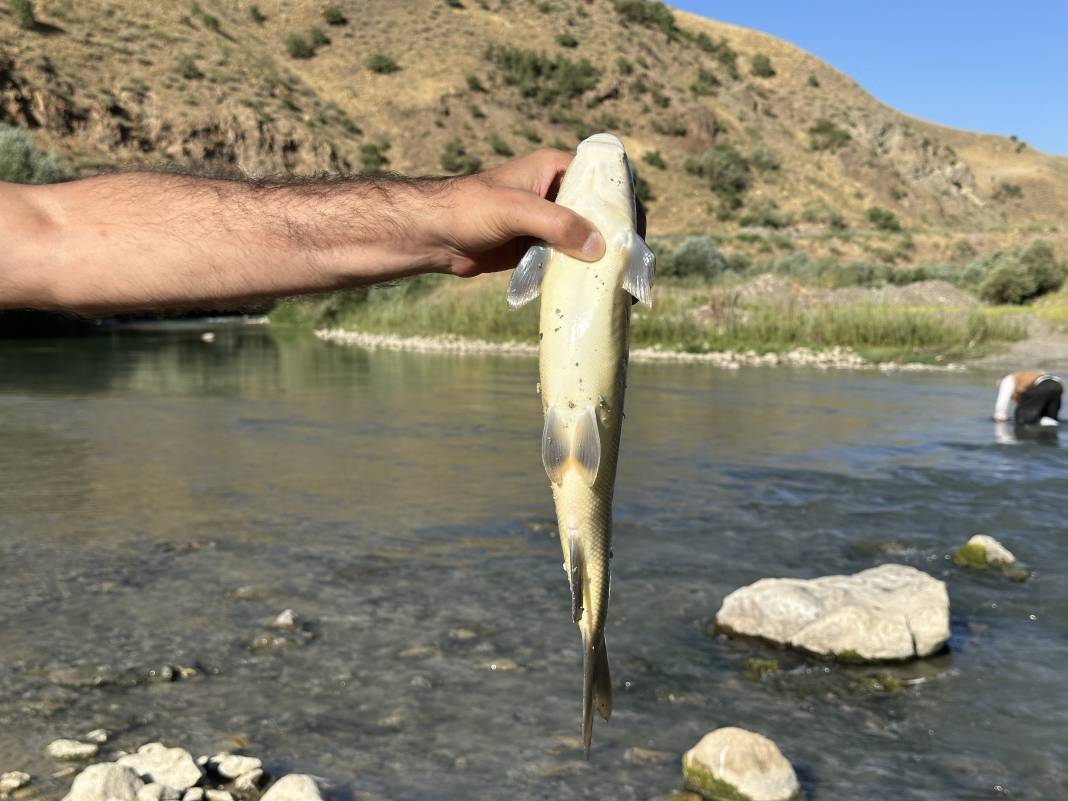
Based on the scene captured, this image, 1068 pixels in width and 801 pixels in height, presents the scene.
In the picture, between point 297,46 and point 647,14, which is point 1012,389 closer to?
point 297,46

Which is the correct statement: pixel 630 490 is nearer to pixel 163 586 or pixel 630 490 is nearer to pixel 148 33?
pixel 163 586

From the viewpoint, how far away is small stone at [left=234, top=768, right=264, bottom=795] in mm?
3854

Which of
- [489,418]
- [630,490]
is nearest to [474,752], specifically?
[630,490]

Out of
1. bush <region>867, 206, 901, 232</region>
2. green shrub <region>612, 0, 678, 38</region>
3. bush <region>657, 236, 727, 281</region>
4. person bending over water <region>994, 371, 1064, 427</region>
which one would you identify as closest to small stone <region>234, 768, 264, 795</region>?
person bending over water <region>994, 371, 1064, 427</region>

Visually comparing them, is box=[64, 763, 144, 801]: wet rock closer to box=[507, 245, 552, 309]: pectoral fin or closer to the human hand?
the human hand

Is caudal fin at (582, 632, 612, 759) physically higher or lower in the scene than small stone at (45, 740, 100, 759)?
higher

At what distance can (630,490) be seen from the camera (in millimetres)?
9477

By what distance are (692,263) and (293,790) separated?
41.2 metres

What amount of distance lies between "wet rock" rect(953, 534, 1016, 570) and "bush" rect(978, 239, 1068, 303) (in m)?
30.2

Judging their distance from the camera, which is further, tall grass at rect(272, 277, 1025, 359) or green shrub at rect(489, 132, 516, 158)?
green shrub at rect(489, 132, 516, 158)

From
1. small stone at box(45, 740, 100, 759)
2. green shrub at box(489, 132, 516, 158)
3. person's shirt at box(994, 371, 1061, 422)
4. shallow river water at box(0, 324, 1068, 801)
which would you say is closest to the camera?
small stone at box(45, 740, 100, 759)

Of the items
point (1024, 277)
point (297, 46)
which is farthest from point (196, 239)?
point (297, 46)

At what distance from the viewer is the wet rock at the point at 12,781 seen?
3754mm

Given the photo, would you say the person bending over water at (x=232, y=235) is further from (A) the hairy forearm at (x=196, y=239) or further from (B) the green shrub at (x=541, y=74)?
(B) the green shrub at (x=541, y=74)
